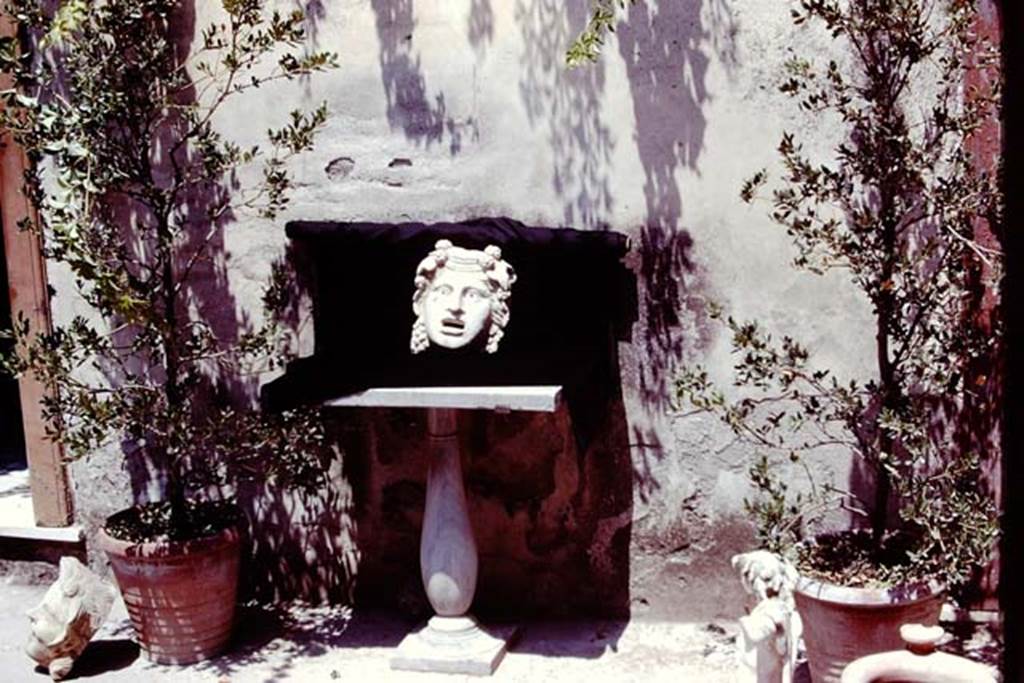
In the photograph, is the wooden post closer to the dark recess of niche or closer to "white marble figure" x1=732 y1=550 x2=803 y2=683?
the dark recess of niche

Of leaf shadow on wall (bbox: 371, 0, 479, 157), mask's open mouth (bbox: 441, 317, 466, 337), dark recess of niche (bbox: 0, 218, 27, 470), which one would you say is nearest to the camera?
mask's open mouth (bbox: 441, 317, 466, 337)

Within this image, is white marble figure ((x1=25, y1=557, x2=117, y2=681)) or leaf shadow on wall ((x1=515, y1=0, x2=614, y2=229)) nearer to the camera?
white marble figure ((x1=25, y1=557, x2=117, y2=681))

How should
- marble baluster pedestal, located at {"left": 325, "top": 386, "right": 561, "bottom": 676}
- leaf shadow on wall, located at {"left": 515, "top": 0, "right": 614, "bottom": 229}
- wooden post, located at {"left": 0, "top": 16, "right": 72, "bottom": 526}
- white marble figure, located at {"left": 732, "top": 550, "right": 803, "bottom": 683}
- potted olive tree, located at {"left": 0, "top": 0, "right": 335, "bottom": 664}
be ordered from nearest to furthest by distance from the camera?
1. white marble figure, located at {"left": 732, "top": 550, "right": 803, "bottom": 683}
2. potted olive tree, located at {"left": 0, "top": 0, "right": 335, "bottom": 664}
3. marble baluster pedestal, located at {"left": 325, "top": 386, "right": 561, "bottom": 676}
4. leaf shadow on wall, located at {"left": 515, "top": 0, "right": 614, "bottom": 229}
5. wooden post, located at {"left": 0, "top": 16, "right": 72, "bottom": 526}

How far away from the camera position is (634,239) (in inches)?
200

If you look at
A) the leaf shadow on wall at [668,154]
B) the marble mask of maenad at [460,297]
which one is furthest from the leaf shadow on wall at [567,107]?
the marble mask of maenad at [460,297]

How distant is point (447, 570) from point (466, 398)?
84cm

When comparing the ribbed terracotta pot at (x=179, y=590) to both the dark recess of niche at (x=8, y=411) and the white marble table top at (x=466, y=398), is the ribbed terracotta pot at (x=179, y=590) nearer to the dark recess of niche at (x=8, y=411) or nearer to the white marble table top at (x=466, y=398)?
the white marble table top at (x=466, y=398)

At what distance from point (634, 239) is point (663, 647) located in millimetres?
1705

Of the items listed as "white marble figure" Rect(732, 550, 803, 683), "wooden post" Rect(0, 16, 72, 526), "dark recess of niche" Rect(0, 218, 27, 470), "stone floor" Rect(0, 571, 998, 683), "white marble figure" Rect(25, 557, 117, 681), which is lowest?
"stone floor" Rect(0, 571, 998, 683)

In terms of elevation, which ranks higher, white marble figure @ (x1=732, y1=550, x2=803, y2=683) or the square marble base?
white marble figure @ (x1=732, y1=550, x2=803, y2=683)

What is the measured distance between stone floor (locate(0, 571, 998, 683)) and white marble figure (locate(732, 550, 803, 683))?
1.09 metres

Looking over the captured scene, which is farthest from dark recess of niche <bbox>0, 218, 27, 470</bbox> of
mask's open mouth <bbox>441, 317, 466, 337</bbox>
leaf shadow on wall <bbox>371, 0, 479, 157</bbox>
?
mask's open mouth <bbox>441, 317, 466, 337</bbox>

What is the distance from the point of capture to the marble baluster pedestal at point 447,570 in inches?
192

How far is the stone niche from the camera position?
16.1 ft
